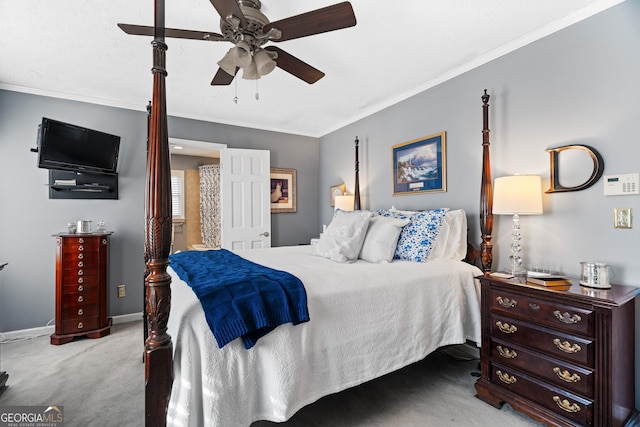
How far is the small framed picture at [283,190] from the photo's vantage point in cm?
454

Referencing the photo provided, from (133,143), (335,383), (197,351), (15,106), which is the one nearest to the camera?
(197,351)

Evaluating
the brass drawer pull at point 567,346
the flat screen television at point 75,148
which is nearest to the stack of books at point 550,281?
the brass drawer pull at point 567,346

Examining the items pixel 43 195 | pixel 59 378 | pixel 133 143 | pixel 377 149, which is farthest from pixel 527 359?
pixel 43 195

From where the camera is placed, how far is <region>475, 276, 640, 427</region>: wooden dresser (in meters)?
1.45

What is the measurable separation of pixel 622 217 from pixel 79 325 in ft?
15.0

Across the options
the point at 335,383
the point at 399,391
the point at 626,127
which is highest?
the point at 626,127

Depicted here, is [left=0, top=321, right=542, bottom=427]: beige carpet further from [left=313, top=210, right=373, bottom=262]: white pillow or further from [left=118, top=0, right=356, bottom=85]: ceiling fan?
[left=118, top=0, right=356, bottom=85]: ceiling fan

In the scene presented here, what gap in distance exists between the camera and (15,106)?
3.02 meters

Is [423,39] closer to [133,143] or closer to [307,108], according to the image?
[307,108]

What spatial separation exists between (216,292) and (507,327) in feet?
5.88

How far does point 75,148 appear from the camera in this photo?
3.02 metres

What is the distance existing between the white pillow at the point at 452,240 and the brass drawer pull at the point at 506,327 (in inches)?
25.6

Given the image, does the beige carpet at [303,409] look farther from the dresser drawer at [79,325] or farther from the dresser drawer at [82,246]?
the dresser drawer at [82,246]

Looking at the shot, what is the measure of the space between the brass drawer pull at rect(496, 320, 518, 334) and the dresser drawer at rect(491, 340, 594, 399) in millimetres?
76
